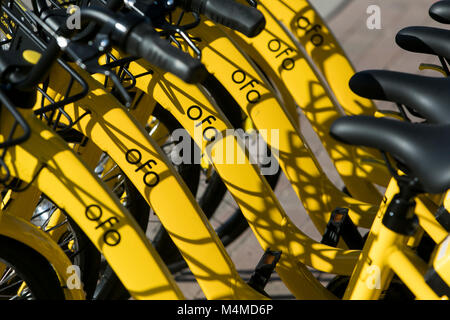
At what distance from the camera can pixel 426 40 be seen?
2.26m

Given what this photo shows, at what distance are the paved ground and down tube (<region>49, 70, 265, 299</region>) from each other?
1.11m

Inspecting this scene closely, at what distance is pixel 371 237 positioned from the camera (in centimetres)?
197

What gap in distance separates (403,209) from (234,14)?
636 millimetres

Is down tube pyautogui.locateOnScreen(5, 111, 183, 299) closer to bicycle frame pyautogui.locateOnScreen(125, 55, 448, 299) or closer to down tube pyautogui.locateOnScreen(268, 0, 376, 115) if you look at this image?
bicycle frame pyautogui.locateOnScreen(125, 55, 448, 299)

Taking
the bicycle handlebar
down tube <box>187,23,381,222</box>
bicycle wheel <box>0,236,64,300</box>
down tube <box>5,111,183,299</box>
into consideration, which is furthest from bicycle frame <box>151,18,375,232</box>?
the bicycle handlebar

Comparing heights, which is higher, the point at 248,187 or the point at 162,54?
the point at 162,54

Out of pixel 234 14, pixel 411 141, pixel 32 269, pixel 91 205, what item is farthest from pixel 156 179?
pixel 411 141

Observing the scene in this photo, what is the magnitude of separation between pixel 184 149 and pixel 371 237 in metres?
1.30

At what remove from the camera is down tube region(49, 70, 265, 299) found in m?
2.00

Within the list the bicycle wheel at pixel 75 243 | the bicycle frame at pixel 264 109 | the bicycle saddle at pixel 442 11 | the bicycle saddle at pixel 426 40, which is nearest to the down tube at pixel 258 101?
the bicycle frame at pixel 264 109

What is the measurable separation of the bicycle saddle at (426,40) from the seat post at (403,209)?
68cm

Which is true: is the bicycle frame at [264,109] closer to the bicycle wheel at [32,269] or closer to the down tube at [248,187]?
the down tube at [248,187]

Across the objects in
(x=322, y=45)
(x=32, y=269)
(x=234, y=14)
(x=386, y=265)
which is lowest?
(x=386, y=265)

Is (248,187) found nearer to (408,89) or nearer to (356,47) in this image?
(408,89)
